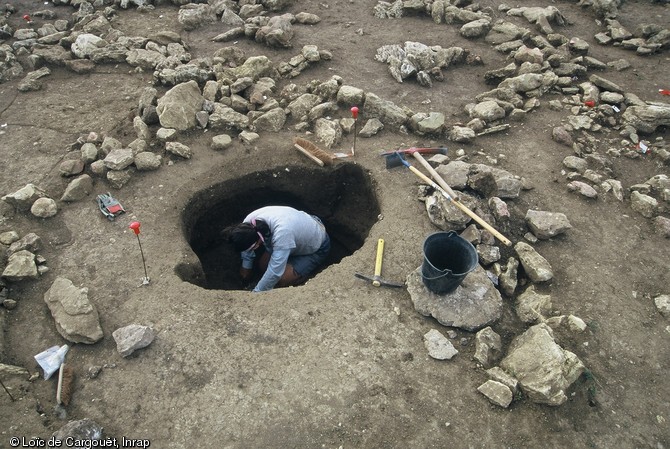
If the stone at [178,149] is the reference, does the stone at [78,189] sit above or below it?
below

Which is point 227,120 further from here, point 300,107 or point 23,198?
point 23,198

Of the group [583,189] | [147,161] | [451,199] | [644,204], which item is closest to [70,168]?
[147,161]

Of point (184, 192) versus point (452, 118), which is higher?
point (452, 118)

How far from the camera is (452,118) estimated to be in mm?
6230

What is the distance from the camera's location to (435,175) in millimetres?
4977

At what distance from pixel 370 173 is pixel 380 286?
179 cm

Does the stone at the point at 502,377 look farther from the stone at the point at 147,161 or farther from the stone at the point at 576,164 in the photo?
the stone at the point at 147,161

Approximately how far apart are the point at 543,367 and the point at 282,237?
268 cm

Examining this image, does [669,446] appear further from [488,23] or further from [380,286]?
[488,23]

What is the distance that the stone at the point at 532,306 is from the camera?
12.8 ft

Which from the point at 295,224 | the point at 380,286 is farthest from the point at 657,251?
the point at 295,224

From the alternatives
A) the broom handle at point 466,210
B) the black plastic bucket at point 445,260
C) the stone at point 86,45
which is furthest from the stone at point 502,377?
the stone at point 86,45

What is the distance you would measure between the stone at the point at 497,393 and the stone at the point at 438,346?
1.13 ft

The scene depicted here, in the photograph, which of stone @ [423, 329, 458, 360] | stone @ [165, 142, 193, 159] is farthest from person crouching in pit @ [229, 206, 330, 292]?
stone @ [423, 329, 458, 360]
